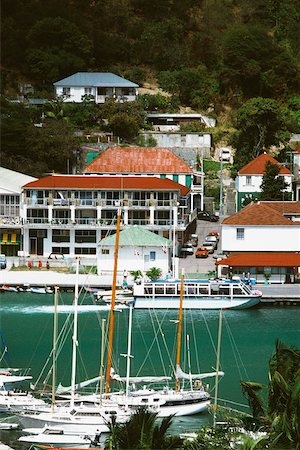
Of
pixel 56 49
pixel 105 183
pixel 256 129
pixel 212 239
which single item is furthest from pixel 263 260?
pixel 56 49

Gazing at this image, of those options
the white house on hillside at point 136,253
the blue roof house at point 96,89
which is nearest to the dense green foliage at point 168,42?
the blue roof house at point 96,89

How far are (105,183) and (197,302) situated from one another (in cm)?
576

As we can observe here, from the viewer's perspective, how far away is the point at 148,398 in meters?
16.4

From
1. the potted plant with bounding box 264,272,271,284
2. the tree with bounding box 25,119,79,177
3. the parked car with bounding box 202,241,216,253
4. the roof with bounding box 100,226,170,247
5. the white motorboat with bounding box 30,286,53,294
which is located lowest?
the white motorboat with bounding box 30,286,53,294

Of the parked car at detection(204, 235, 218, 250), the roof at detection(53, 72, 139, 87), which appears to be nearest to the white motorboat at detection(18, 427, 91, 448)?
the parked car at detection(204, 235, 218, 250)

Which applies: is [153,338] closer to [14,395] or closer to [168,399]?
[168,399]

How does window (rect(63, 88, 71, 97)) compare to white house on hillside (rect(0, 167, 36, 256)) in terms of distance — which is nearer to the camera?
white house on hillside (rect(0, 167, 36, 256))

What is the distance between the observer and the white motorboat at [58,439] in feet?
50.1

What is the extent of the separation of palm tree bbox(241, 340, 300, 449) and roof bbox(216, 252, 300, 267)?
47.5ft

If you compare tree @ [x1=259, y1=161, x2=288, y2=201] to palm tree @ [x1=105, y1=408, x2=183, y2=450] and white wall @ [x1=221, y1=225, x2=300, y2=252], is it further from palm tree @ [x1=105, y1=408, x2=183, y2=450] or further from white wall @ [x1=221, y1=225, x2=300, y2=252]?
palm tree @ [x1=105, y1=408, x2=183, y2=450]

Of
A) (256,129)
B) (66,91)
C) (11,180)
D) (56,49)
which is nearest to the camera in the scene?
(11,180)

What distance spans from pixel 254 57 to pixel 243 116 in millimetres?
6091

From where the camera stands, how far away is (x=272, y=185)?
3038 centimetres

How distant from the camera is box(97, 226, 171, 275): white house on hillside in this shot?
88.1 feet
